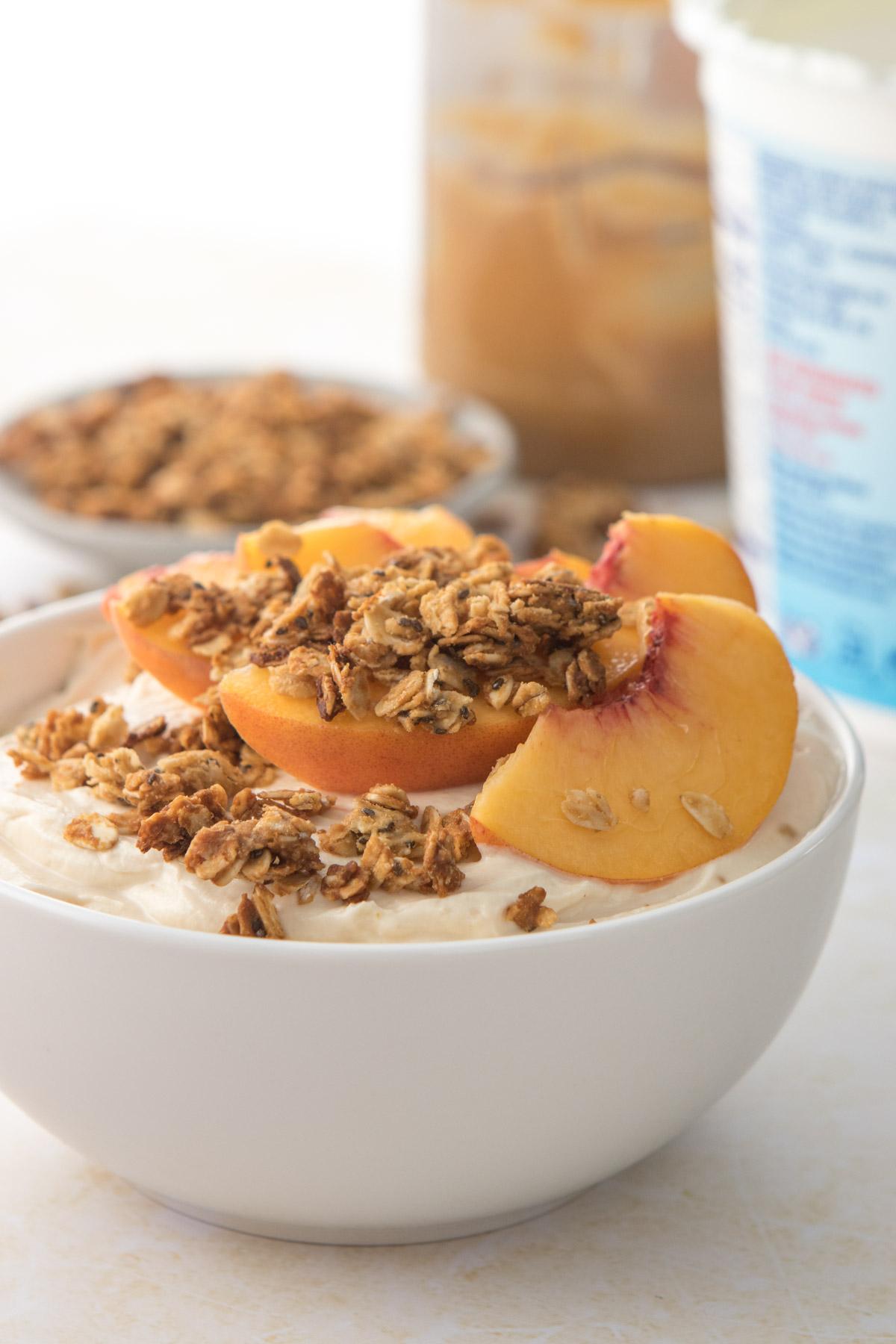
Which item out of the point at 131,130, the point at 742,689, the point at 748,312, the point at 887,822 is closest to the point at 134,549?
the point at 748,312

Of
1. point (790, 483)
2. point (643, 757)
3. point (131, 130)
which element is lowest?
point (131, 130)

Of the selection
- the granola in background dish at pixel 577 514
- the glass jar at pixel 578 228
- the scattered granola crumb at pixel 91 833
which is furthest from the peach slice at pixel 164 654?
the glass jar at pixel 578 228

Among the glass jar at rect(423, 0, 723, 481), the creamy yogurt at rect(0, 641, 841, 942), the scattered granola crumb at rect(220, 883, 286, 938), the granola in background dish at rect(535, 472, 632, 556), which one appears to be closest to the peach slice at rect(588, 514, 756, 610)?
the creamy yogurt at rect(0, 641, 841, 942)

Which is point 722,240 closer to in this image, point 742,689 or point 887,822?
point 887,822

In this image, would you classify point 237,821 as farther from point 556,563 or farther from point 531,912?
point 556,563

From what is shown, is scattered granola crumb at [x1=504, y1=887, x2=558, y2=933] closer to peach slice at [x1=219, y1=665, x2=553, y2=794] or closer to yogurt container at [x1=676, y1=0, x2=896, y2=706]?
peach slice at [x1=219, y1=665, x2=553, y2=794]
